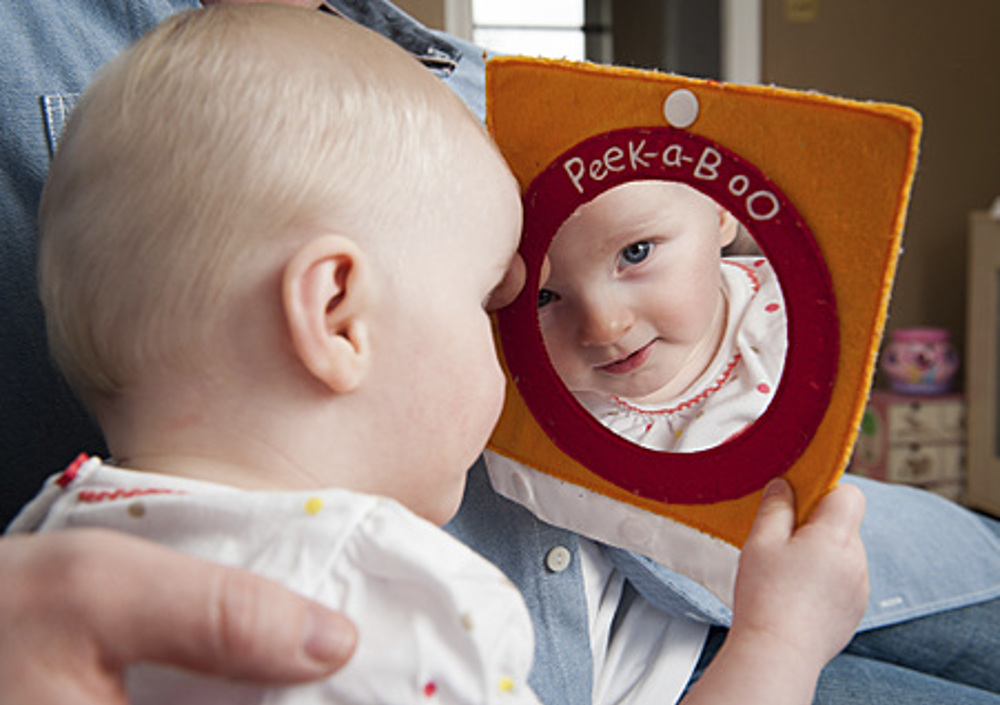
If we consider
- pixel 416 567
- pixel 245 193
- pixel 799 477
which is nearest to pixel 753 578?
pixel 799 477

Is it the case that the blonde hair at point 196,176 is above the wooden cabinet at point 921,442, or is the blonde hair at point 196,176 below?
above

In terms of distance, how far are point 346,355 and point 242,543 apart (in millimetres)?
115

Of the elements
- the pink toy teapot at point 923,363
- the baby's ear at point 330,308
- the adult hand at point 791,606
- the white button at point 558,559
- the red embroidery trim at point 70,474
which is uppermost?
the baby's ear at point 330,308

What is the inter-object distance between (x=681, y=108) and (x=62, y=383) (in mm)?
485

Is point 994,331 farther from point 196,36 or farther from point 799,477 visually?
point 196,36

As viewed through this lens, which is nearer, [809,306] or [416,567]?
[416,567]

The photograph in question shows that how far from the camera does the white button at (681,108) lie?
Answer: 2.11 feet

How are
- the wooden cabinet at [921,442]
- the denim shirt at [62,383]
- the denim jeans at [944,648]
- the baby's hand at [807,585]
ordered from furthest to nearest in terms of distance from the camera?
the wooden cabinet at [921,442]
the denim jeans at [944,648]
the denim shirt at [62,383]
the baby's hand at [807,585]

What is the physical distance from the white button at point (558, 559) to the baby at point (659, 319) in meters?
0.13

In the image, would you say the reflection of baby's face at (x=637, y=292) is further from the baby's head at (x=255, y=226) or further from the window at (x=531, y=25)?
the window at (x=531, y=25)


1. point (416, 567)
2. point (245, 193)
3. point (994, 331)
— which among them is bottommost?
point (994, 331)

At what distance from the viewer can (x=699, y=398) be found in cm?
72

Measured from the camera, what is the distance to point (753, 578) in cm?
63

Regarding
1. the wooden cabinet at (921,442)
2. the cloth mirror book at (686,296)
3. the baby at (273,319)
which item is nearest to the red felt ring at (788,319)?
the cloth mirror book at (686,296)
